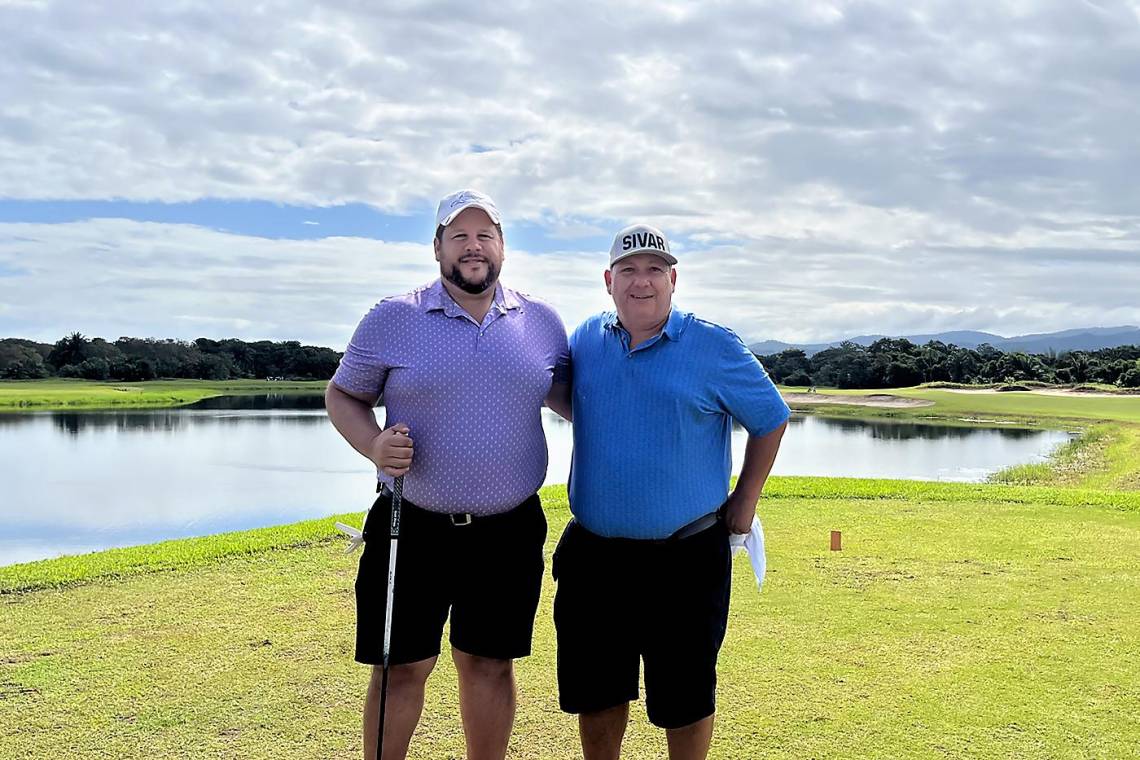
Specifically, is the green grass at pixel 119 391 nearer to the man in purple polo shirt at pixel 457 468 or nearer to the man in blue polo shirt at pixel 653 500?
the man in purple polo shirt at pixel 457 468

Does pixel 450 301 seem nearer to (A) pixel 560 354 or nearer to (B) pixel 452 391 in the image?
(B) pixel 452 391

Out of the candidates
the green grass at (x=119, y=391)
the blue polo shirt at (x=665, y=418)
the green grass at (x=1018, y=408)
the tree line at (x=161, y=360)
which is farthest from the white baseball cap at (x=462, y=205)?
the tree line at (x=161, y=360)

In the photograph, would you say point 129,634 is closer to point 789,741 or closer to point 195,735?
point 195,735

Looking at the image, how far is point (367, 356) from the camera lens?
2.95m

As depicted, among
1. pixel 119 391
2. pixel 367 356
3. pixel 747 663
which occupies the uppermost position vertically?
pixel 367 356

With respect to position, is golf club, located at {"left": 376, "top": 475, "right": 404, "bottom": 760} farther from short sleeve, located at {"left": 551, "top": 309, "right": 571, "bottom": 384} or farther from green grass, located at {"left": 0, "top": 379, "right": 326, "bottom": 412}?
green grass, located at {"left": 0, "top": 379, "right": 326, "bottom": 412}

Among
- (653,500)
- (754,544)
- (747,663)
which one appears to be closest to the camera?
(653,500)

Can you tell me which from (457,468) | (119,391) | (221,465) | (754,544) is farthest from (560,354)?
(119,391)

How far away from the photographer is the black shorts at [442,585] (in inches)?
118

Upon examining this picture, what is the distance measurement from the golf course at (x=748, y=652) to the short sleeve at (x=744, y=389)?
662 mm

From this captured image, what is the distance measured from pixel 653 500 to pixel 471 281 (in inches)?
34.7

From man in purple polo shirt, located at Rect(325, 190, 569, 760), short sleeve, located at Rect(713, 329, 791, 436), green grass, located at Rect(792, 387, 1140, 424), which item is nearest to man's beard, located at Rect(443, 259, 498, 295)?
man in purple polo shirt, located at Rect(325, 190, 569, 760)

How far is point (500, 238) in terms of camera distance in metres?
3.08

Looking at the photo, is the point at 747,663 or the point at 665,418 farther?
the point at 747,663
